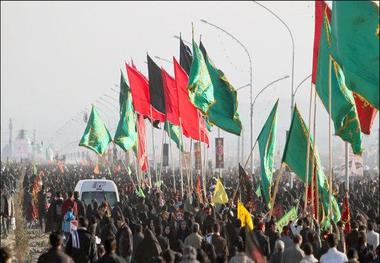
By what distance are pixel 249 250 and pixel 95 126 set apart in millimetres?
22524

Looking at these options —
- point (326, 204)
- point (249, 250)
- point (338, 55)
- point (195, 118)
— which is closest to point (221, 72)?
point (195, 118)

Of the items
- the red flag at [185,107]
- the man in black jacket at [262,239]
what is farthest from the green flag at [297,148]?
the red flag at [185,107]

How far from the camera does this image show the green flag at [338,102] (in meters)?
16.0

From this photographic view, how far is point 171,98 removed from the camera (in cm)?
2906

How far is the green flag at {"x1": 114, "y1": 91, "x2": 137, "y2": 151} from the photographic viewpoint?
33188mm

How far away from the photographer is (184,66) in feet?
92.3

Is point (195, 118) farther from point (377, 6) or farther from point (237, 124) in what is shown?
point (377, 6)

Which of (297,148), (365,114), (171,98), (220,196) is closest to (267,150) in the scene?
(297,148)

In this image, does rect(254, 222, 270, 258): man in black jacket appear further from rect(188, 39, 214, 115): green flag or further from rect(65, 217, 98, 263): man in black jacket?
rect(188, 39, 214, 115): green flag

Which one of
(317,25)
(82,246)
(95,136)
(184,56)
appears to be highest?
(184,56)

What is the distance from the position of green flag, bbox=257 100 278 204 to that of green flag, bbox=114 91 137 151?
13681 millimetres

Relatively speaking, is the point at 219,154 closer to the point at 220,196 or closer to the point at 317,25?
the point at 220,196

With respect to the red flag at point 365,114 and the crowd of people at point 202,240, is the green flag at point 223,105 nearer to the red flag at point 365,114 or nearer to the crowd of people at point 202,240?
the crowd of people at point 202,240

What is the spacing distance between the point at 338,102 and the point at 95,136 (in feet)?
60.3
